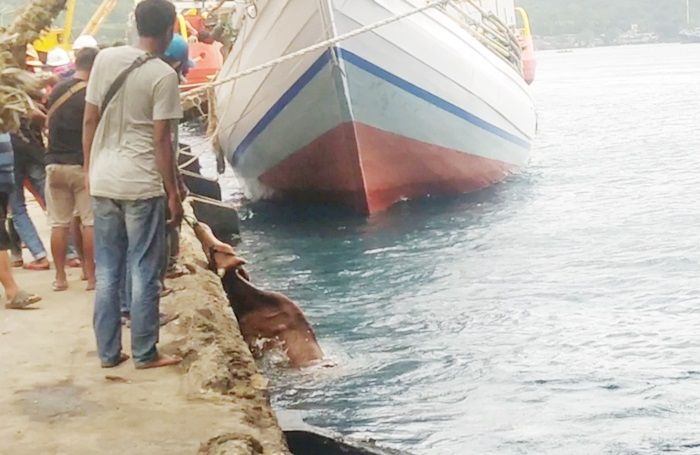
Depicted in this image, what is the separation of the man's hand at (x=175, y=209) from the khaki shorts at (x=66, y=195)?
1.58m

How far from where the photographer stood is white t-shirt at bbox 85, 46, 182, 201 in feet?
16.0

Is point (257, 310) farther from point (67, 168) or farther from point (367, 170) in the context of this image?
point (367, 170)

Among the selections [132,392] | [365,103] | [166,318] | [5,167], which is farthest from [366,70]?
[132,392]

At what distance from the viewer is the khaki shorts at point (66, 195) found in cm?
672

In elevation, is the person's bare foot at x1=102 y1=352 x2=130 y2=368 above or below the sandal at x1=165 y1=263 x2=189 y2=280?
below

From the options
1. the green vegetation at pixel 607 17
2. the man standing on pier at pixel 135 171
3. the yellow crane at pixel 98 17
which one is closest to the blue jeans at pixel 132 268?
the man standing on pier at pixel 135 171

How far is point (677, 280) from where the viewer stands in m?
10.5

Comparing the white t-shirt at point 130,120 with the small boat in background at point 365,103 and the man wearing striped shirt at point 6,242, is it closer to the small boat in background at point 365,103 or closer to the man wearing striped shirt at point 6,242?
the man wearing striped shirt at point 6,242

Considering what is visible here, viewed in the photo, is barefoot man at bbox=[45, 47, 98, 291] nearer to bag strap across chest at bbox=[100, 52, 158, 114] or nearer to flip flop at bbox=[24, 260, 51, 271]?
flip flop at bbox=[24, 260, 51, 271]

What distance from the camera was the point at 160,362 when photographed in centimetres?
523

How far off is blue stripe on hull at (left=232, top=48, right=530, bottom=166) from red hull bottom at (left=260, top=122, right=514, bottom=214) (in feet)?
1.77

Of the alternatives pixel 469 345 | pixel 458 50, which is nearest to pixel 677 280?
pixel 469 345

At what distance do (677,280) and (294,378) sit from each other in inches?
185

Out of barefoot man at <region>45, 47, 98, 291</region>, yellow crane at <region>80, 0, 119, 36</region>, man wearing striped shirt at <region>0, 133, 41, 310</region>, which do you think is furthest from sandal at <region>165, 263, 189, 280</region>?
yellow crane at <region>80, 0, 119, 36</region>
